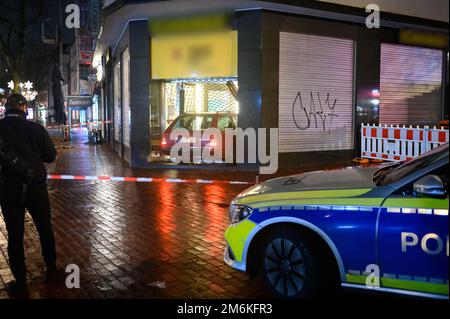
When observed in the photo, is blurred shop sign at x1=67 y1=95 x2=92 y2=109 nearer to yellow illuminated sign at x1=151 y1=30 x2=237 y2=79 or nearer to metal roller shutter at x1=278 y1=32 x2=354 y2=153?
yellow illuminated sign at x1=151 y1=30 x2=237 y2=79

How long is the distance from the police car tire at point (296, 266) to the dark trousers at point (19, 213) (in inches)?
92.2

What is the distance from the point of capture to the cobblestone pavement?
4.99 meters

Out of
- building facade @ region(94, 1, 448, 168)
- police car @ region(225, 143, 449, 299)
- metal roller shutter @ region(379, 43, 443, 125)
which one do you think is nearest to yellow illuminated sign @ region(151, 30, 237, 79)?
building facade @ region(94, 1, 448, 168)

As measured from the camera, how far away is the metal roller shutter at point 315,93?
1394 centimetres

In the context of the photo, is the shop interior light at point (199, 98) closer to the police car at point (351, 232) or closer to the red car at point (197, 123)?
the red car at point (197, 123)

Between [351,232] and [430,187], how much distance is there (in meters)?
0.70

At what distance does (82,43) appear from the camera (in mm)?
31375

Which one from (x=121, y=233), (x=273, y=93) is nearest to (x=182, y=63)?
(x=273, y=93)

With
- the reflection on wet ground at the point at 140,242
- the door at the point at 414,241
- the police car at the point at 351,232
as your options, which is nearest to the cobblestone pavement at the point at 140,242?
Answer: the reflection on wet ground at the point at 140,242

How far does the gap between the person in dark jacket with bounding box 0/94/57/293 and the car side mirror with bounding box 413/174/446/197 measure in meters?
3.58

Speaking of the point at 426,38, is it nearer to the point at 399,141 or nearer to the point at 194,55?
the point at 399,141

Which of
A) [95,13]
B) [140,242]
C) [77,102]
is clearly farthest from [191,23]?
[77,102]

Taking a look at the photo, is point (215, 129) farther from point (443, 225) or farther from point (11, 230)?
point (443, 225)

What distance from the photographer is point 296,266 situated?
4332 millimetres
